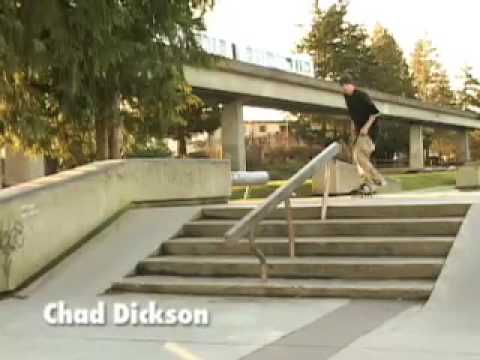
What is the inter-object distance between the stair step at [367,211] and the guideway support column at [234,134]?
35.9m

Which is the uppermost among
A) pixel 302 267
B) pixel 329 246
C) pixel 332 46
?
pixel 332 46

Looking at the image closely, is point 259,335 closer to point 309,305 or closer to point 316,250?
point 309,305

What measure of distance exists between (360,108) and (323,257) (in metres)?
3.47

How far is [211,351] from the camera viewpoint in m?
5.84

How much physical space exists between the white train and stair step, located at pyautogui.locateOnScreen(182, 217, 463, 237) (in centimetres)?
2732

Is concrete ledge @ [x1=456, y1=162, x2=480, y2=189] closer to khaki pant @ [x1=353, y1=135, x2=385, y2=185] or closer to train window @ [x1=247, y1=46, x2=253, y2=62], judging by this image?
khaki pant @ [x1=353, y1=135, x2=385, y2=185]

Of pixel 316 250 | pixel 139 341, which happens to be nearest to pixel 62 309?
pixel 139 341

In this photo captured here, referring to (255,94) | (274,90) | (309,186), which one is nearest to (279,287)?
(309,186)

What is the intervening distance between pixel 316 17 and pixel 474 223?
6762 cm

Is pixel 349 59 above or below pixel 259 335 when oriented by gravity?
above

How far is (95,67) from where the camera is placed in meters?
13.3

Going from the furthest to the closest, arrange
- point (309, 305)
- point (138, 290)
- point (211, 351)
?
point (138, 290), point (309, 305), point (211, 351)

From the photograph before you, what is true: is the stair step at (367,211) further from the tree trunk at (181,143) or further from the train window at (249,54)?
the train window at (249,54)

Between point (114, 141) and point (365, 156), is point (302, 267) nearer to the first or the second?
point (365, 156)
